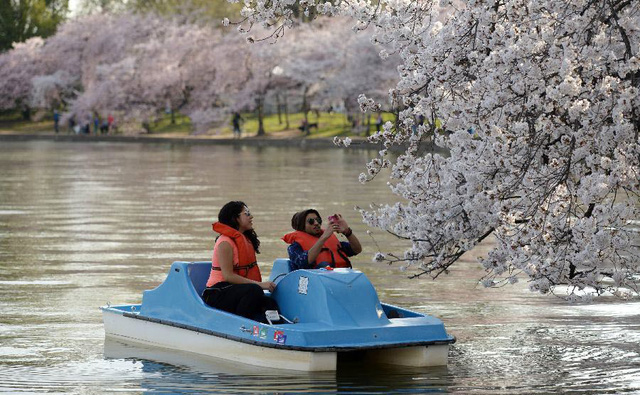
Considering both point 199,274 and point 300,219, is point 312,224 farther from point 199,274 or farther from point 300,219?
point 199,274

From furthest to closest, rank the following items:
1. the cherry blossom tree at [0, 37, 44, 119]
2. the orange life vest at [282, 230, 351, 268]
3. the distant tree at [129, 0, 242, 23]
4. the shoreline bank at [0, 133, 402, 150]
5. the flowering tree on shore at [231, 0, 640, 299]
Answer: the distant tree at [129, 0, 242, 23] → the cherry blossom tree at [0, 37, 44, 119] → the shoreline bank at [0, 133, 402, 150] → the orange life vest at [282, 230, 351, 268] → the flowering tree on shore at [231, 0, 640, 299]

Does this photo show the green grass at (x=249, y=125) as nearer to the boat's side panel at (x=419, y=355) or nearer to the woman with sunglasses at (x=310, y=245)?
the woman with sunglasses at (x=310, y=245)

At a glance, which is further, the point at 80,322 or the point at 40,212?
the point at 40,212

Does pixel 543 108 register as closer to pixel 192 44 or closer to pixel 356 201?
pixel 356 201

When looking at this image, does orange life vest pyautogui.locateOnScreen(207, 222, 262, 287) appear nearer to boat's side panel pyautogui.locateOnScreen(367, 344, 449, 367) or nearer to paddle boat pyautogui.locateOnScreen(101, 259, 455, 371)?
paddle boat pyautogui.locateOnScreen(101, 259, 455, 371)

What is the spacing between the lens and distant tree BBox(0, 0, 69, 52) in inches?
3829

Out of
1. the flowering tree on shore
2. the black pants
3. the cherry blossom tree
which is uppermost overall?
the cherry blossom tree

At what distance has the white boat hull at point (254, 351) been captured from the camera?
11023 millimetres

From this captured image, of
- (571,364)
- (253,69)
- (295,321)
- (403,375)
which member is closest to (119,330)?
(295,321)

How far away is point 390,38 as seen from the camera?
13.9m

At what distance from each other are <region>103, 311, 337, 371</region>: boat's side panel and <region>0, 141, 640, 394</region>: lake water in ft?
0.31

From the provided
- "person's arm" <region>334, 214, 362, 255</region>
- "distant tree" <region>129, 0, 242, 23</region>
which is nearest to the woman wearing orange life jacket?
"person's arm" <region>334, 214, 362, 255</region>

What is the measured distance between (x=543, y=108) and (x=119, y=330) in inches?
185

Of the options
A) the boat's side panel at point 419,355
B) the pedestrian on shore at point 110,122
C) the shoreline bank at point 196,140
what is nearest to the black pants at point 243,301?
the boat's side panel at point 419,355
